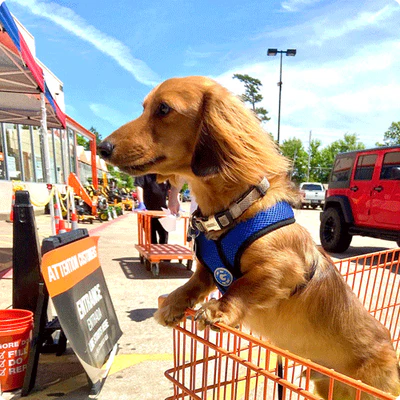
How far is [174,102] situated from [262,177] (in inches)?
22.2

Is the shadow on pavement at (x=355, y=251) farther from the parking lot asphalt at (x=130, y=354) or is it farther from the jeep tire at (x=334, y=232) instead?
the parking lot asphalt at (x=130, y=354)

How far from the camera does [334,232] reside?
811 centimetres

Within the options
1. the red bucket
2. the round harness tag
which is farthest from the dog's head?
the red bucket

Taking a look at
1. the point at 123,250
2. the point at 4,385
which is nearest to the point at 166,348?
the point at 4,385

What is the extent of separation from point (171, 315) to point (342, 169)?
7.69m

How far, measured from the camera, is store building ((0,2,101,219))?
4.35 m

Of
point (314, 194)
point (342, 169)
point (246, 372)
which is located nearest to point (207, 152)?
point (246, 372)

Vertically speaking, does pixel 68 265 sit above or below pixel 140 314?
above

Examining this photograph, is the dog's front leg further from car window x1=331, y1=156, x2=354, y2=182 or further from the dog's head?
car window x1=331, y1=156, x2=354, y2=182

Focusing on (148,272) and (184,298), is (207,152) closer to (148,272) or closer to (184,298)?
(184,298)

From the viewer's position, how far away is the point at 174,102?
1679 millimetres

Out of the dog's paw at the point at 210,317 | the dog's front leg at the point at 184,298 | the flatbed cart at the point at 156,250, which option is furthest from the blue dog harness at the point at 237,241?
the flatbed cart at the point at 156,250

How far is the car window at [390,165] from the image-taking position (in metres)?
6.59

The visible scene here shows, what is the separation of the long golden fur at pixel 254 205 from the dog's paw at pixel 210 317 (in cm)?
21
